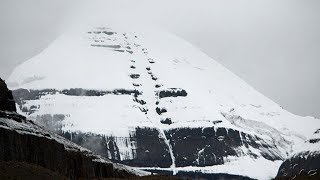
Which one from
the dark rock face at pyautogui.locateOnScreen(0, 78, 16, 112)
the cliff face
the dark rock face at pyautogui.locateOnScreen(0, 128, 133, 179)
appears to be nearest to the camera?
the dark rock face at pyautogui.locateOnScreen(0, 128, 133, 179)

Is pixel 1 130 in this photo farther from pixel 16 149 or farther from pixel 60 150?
pixel 60 150

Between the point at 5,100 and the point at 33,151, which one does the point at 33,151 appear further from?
the point at 5,100

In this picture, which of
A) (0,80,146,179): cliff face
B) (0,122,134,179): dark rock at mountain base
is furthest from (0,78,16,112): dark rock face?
(0,122,134,179): dark rock at mountain base

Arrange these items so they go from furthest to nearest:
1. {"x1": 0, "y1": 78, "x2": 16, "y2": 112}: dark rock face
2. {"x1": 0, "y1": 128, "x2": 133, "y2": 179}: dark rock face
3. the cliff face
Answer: {"x1": 0, "y1": 78, "x2": 16, "y2": 112}: dark rock face, the cliff face, {"x1": 0, "y1": 128, "x2": 133, "y2": 179}: dark rock face

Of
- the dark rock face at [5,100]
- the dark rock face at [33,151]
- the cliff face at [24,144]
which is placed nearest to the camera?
the dark rock face at [33,151]

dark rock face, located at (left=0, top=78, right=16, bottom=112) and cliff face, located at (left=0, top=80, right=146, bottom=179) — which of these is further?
dark rock face, located at (left=0, top=78, right=16, bottom=112)

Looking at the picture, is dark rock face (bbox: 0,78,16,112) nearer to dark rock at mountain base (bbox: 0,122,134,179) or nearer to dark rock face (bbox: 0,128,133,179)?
dark rock at mountain base (bbox: 0,122,134,179)

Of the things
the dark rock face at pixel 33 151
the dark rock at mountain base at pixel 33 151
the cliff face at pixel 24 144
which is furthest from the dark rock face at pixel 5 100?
the dark rock face at pixel 33 151

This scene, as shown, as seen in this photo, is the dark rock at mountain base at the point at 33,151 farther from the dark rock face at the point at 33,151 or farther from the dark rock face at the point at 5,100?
the dark rock face at the point at 5,100

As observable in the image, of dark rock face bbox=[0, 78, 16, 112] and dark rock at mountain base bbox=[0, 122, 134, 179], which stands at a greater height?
dark rock face bbox=[0, 78, 16, 112]

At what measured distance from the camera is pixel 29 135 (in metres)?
186

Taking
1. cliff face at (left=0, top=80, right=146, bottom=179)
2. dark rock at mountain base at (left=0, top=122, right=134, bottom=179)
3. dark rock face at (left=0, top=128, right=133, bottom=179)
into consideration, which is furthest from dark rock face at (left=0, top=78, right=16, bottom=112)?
dark rock face at (left=0, top=128, right=133, bottom=179)

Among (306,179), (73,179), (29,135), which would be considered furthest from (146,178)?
(306,179)

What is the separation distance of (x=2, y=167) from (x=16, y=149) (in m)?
20.2
